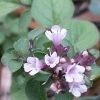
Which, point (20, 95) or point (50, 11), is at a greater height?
point (50, 11)

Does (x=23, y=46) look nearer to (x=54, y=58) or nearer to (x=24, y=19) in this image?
(x=54, y=58)

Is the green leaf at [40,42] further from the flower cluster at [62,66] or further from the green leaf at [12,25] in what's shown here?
the green leaf at [12,25]

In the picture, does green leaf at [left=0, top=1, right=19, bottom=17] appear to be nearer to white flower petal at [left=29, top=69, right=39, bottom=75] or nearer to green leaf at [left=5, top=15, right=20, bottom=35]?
green leaf at [left=5, top=15, right=20, bottom=35]

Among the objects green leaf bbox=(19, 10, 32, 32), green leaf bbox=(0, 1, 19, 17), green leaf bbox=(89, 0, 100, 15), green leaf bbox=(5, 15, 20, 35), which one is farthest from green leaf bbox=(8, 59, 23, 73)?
green leaf bbox=(89, 0, 100, 15)

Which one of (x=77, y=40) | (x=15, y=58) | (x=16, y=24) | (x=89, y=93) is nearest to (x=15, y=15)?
(x=16, y=24)

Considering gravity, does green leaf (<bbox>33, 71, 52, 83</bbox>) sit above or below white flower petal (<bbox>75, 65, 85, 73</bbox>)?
below

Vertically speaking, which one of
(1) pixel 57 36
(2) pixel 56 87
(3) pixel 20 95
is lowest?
(3) pixel 20 95

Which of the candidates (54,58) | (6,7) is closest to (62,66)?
(54,58)

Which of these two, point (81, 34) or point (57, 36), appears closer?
point (57, 36)
